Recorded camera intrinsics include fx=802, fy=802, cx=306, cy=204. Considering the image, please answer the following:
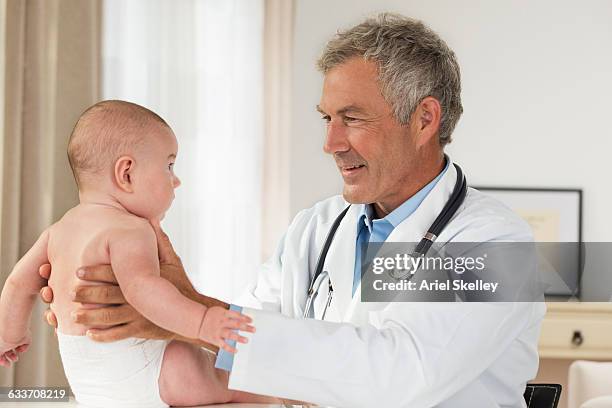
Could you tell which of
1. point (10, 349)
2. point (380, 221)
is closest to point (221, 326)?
point (10, 349)

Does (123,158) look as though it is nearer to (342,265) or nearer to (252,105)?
(342,265)

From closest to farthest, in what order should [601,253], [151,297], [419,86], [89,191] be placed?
[151,297] → [89,191] → [419,86] → [601,253]

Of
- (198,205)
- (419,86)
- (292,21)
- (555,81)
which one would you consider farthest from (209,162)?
(419,86)

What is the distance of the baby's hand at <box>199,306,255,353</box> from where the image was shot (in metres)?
1.16

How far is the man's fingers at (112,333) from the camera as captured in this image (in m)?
1.22

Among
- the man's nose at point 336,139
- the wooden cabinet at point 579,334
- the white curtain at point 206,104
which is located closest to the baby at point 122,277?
the man's nose at point 336,139

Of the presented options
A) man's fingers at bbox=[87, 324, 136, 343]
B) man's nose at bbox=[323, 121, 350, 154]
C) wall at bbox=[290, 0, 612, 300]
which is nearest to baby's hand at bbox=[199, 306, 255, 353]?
man's fingers at bbox=[87, 324, 136, 343]

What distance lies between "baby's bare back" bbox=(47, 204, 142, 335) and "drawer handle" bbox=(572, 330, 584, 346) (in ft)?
9.66

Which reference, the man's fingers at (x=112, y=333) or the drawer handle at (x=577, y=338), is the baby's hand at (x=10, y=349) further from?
the drawer handle at (x=577, y=338)

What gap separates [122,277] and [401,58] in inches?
27.7

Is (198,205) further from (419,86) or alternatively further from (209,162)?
(419,86)

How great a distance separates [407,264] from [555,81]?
9.85 ft

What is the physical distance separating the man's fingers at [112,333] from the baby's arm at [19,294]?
0.71ft

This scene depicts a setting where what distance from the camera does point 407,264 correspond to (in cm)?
144
